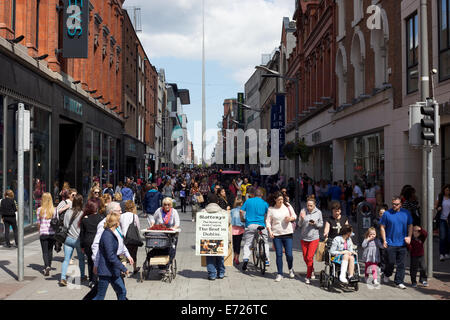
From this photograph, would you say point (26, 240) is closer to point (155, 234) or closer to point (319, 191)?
point (155, 234)

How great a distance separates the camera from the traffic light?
408 inches

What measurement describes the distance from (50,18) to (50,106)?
11.2ft

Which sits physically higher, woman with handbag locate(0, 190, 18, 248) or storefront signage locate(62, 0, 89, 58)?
storefront signage locate(62, 0, 89, 58)

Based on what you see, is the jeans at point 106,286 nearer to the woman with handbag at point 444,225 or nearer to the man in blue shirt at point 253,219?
the man in blue shirt at point 253,219

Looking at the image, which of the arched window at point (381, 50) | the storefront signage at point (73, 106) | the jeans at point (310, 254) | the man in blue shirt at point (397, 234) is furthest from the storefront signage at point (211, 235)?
the arched window at point (381, 50)

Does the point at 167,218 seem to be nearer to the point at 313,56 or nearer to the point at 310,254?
the point at 310,254

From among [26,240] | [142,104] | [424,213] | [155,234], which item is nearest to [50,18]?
[26,240]

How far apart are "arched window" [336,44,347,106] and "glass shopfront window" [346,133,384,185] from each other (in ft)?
8.33

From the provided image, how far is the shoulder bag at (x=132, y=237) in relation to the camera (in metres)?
10.2

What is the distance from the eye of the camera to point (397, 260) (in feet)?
32.0

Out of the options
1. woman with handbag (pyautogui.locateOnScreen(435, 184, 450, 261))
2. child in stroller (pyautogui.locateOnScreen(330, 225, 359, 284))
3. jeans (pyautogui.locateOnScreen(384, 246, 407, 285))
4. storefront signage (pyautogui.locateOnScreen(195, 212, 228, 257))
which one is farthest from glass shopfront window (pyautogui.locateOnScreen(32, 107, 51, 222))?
woman with handbag (pyautogui.locateOnScreen(435, 184, 450, 261))

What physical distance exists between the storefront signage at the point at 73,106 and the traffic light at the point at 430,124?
15.2m

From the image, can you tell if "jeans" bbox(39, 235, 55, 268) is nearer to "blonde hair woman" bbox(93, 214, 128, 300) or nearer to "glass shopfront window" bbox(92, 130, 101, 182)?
"blonde hair woman" bbox(93, 214, 128, 300)

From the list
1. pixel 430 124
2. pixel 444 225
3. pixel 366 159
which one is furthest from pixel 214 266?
pixel 366 159
